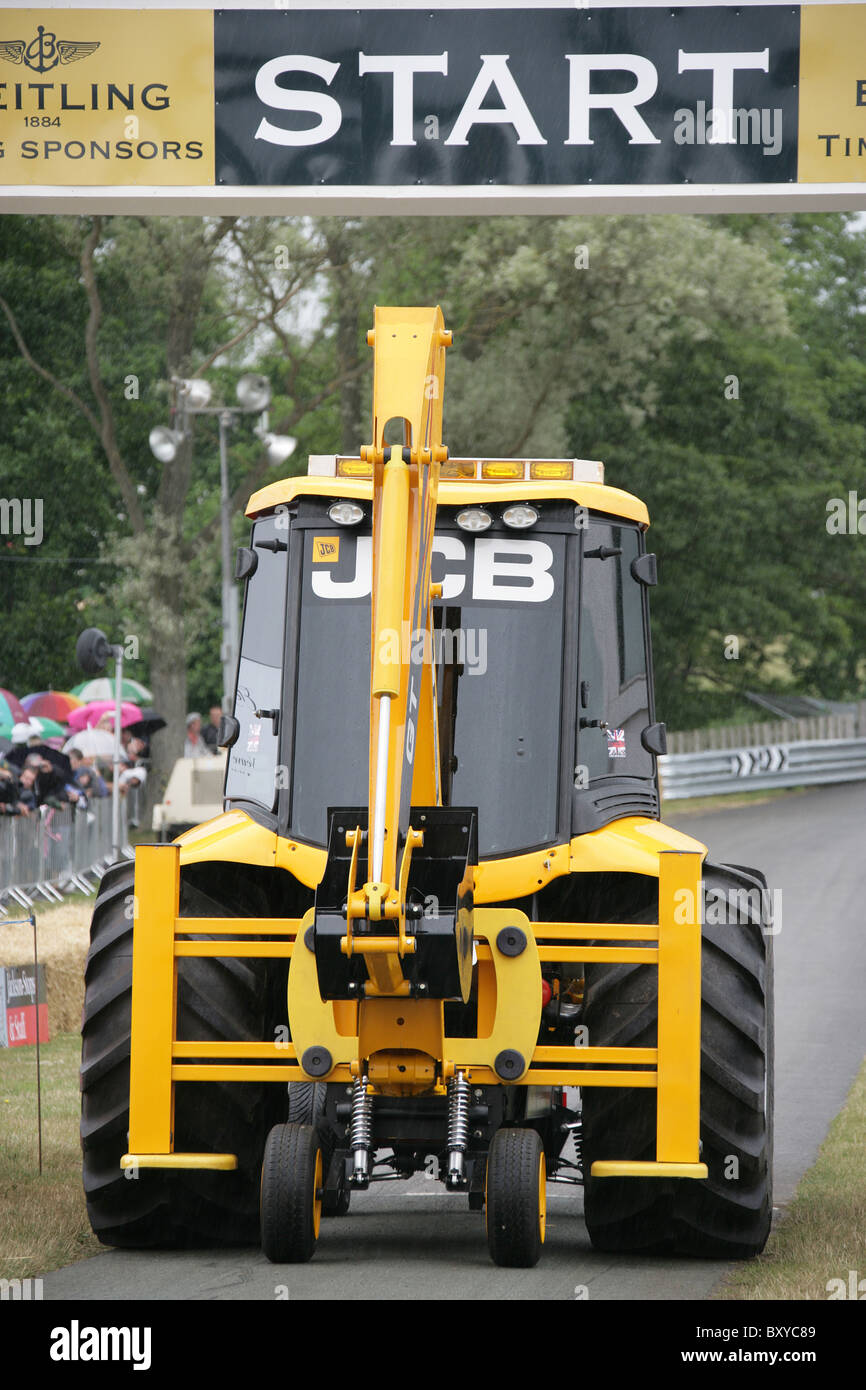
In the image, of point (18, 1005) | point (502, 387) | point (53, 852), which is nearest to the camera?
point (18, 1005)

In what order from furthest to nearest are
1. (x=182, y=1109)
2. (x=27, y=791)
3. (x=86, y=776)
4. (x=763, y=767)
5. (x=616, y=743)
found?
(x=763, y=767), (x=86, y=776), (x=27, y=791), (x=616, y=743), (x=182, y=1109)

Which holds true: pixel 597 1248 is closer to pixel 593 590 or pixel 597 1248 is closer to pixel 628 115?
pixel 593 590

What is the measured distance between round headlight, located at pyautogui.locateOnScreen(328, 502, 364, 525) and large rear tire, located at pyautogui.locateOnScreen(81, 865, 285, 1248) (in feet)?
5.40

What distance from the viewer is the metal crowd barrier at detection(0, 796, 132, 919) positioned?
21297 mm

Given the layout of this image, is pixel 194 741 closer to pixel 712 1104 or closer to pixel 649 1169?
pixel 712 1104

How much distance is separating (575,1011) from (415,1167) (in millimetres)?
997

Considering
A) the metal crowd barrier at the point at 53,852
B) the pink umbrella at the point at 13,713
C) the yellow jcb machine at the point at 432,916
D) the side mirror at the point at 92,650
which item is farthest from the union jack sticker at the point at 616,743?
the pink umbrella at the point at 13,713

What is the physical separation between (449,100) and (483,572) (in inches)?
79.4

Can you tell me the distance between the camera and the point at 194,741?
35062mm

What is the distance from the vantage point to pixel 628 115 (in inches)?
329

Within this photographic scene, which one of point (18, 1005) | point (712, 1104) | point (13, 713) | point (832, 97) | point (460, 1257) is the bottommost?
point (460, 1257)

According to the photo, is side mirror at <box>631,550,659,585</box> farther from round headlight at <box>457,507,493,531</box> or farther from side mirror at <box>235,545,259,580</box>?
side mirror at <box>235,545,259,580</box>

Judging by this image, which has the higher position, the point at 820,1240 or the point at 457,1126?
the point at 457,1126

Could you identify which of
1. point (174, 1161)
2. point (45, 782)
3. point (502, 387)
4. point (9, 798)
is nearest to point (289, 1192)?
point (174, 1161)
